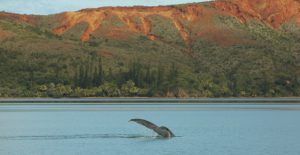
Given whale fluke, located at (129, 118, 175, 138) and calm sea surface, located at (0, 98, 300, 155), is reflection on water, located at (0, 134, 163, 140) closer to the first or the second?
calm sea surface, located at (0, 98, 300, 155)

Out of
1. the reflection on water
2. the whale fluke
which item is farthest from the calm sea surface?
the whale fluke

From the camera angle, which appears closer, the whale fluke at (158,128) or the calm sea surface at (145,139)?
the calm sea surface at (145,139)

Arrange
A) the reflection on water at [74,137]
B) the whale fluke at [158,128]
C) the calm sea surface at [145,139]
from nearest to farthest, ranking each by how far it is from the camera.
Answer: the calm sea surface at [145,139] → the whale fluke at [158,128] → the reflection on water at [74,137]

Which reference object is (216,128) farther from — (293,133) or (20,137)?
(20,137)

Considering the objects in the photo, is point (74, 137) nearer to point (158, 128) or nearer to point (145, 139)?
point (145, 139)

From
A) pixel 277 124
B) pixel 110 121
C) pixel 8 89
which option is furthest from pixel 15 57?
pixel 277 124

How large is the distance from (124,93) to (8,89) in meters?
30.1

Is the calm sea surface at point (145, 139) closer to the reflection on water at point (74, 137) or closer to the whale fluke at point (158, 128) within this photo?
the reflection on water at point (74, 137)

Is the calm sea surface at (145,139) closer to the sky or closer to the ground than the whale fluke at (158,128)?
closer to the ground

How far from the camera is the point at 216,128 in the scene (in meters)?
75.0

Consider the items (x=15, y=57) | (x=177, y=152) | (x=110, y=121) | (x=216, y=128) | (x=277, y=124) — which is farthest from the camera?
(x=15, y=57)

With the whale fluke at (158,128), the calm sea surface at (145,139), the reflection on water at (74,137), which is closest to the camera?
the calm sea surface at (145,139)

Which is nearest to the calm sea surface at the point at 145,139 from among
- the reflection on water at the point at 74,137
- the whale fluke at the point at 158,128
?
the reflection on water at the point at 74,137

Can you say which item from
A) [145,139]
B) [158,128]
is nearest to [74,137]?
[145,139]
